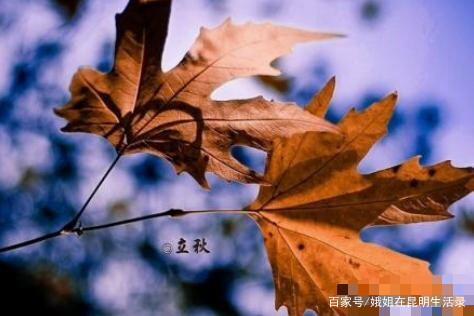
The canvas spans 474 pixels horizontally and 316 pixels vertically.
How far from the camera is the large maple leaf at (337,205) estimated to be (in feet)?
1.94

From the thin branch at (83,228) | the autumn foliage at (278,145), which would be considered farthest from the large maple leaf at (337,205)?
the thin branch at (83,228)

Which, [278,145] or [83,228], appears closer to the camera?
[83,228]

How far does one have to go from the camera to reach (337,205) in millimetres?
635

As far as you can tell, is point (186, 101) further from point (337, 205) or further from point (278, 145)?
point (337, 205)

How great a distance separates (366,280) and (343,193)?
0.37 ft

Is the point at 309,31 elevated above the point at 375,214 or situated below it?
above

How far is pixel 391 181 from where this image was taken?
61 cm

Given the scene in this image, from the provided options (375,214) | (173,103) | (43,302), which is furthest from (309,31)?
(43,302)

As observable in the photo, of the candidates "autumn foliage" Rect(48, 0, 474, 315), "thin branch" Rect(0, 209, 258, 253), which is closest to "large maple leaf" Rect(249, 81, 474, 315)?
"autumn foliage" Rect(48, 0, 474, 315)

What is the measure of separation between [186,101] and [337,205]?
0.24 meters

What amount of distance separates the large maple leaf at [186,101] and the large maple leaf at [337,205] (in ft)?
0.30

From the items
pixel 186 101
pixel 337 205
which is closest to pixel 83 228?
pixel 186 101

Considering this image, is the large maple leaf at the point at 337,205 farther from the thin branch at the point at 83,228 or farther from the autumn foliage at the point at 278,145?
the thin branch at the point at 83,228

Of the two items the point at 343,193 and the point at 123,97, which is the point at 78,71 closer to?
the point at 123,97
